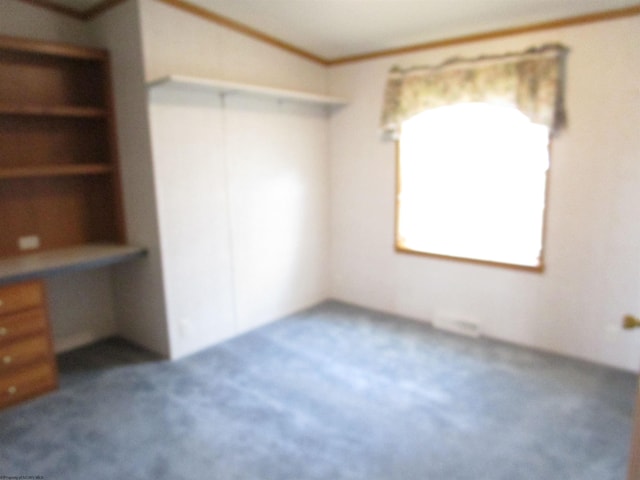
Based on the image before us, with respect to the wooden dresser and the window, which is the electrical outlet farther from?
the window

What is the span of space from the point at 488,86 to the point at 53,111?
315 cm

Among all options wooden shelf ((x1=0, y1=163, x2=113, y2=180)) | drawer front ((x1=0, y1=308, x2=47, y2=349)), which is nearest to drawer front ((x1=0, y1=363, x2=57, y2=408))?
drawer front ((x1=0, y1=308, x2=47, y2=349))

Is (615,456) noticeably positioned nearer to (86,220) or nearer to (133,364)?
(133,364)

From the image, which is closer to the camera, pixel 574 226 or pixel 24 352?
pixel 24 352

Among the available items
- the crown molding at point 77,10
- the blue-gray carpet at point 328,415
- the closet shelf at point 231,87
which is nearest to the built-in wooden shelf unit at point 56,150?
the crown molding at point 77,10

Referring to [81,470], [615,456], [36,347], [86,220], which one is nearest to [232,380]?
[81,470]

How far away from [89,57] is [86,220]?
1240mm

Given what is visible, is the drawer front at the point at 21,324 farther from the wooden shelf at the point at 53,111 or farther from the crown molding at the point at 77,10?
the crown molding at the point at 77,10

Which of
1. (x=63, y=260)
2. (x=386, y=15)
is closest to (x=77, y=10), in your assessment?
(x=63, y=260)

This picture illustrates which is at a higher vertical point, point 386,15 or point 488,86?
point 386,15

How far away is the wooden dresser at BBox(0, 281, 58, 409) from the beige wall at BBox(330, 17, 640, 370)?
2.87 metres

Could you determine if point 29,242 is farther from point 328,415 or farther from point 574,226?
point 574,226

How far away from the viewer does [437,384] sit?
296 centimetres

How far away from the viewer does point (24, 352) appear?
9.16 feet
